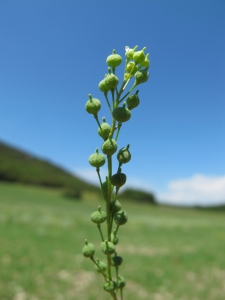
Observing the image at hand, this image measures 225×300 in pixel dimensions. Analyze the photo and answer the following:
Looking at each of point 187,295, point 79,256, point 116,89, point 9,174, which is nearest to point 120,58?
point 116,89

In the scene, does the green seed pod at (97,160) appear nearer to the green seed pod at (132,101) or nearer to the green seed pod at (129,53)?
the green seed pod at (132,101)

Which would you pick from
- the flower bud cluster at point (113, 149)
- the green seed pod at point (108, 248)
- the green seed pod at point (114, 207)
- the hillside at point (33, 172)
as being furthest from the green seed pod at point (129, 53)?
the hillside at point (33, 172)

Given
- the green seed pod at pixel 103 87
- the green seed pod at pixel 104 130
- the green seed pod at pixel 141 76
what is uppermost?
the green seed pod at pixel 141 76

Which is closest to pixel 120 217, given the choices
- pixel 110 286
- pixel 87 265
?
pixel 110 286

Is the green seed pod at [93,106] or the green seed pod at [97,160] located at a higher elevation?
the green seed pod at [93,106]

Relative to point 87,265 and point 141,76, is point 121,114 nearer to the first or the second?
point 141,76

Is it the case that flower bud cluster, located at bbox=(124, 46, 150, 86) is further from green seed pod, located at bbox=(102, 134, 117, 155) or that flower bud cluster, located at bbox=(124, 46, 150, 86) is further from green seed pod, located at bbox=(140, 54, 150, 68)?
green seed pod, located at bbox=(102, 134, 117, 155)
